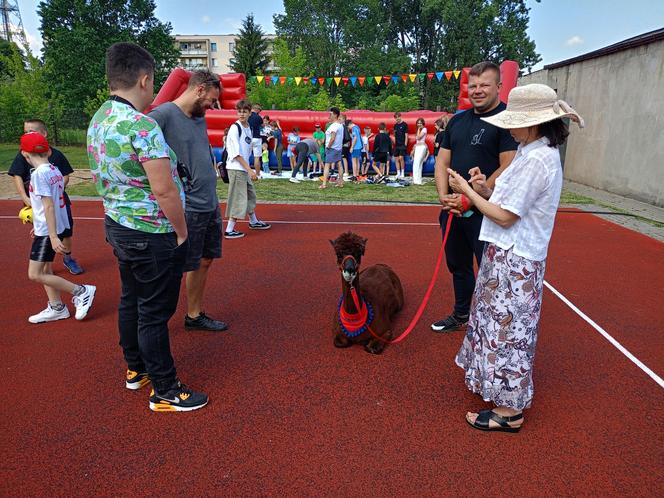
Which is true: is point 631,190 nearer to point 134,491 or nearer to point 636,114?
point 636,114

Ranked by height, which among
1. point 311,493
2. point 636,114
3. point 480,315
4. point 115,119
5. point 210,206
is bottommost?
point 311,493

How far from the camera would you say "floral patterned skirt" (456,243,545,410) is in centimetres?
269

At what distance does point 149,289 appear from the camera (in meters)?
2.80

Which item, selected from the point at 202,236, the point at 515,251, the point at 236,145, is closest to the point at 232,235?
the point at 236,145

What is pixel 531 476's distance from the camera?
259 centimetres

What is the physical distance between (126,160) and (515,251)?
2273 millimetres

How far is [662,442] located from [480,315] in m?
1.37

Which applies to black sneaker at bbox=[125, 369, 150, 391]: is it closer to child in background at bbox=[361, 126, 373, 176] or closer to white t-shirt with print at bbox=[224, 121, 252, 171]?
white t-shirt with print at bbox=[224, 121, 252, 171]

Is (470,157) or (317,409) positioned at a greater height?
(470,157)

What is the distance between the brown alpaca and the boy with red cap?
8.60 feet

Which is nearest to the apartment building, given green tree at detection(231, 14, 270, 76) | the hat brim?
green tree at detection(231, 14, 270, 76)

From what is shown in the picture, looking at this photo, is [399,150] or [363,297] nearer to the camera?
[363,297]

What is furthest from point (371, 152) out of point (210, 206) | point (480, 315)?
point (480, 315)

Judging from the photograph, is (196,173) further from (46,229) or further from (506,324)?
(506,324)
